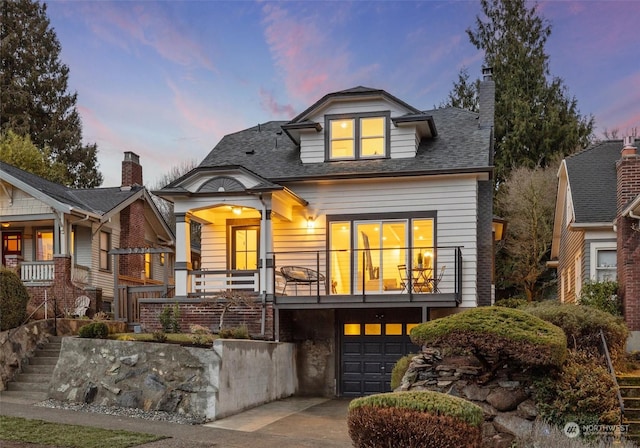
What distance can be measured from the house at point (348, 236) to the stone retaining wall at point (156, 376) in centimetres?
344

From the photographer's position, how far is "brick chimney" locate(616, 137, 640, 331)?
15531 mm

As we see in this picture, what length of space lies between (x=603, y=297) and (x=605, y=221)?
2221 millimetres

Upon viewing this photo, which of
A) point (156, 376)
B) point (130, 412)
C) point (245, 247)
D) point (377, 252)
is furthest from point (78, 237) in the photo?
point (130, 412)

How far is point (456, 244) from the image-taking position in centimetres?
1786

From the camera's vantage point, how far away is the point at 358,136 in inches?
765

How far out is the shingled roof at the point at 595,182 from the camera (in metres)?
17.9

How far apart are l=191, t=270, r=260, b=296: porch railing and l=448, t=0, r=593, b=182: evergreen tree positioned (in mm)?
22027

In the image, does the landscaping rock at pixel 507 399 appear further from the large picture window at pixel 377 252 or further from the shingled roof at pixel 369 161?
the shingled roof at pixel 369 161

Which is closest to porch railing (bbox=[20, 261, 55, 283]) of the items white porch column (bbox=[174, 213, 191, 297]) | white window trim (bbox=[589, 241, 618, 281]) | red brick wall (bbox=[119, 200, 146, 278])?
red brick wall (bbox=[119, 200, 146, 278])

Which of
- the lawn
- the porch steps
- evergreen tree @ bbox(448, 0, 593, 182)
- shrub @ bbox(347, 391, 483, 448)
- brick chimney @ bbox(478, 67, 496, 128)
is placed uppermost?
evergreen tree @ bbox(448, 0, 593, 182)

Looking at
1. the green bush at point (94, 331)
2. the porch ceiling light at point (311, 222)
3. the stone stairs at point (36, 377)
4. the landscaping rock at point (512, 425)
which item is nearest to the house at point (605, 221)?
the landscaping rock at point (512, 425)

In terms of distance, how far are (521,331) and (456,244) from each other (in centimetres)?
729

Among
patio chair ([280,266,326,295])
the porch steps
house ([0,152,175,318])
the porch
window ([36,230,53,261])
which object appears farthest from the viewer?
window ([36,230,53,261])

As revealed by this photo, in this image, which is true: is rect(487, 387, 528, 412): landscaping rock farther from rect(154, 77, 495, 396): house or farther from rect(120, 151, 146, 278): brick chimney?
rect(120, 151, 146, 278): brick chimney
